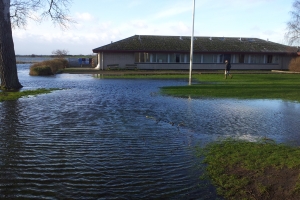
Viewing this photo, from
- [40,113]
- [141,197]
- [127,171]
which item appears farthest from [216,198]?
[40,113]

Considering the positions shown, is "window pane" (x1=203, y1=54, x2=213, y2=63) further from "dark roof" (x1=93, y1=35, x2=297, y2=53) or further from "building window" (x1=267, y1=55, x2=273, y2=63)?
"building window" (x1=267, y1=55, x2=273, y2=63)

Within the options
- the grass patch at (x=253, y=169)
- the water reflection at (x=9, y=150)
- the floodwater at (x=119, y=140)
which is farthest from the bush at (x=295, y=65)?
the water reflection at (x=9, y=150)

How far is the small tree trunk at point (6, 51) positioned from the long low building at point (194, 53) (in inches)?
863

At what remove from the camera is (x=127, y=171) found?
601cm

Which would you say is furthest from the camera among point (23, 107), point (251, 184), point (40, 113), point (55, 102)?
point (55, 102)

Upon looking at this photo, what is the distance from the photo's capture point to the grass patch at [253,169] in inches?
195

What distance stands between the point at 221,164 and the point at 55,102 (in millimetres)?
10364

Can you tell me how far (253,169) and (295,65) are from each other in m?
44.5

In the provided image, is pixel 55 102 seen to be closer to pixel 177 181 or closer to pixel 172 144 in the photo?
pixel 172 144

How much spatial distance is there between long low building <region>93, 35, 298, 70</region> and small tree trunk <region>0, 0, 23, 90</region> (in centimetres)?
2193

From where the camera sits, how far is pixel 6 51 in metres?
19.5

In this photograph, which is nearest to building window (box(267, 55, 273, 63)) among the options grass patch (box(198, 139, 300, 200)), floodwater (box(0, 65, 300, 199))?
floodwater (box(0, 65, 300, 199))

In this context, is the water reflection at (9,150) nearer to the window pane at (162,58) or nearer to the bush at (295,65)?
the window pane at (162,58)

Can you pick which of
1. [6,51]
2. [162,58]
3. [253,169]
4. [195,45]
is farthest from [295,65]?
[253,169]
